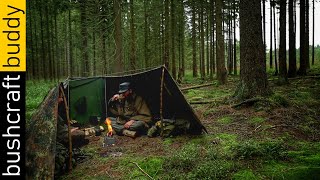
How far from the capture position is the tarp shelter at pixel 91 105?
507 cm

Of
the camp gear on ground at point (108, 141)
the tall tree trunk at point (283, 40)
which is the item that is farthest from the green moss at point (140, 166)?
the tall tree trunk at point (283, 40)

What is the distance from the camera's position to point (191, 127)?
25.9 ft

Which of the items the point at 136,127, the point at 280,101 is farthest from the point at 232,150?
the point at 280,101

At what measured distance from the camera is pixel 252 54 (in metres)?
9.15

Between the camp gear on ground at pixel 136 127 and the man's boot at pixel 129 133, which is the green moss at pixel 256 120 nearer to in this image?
the camp gear on ground at pixel 136 127

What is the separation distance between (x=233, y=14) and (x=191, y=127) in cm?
2170

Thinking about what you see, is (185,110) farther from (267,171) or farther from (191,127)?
(267,171)

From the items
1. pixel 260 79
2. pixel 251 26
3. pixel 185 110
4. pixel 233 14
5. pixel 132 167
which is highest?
pixel 233 14

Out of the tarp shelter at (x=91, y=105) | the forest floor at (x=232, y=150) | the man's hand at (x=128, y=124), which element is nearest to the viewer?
the forest floor at (x=232, y=150)

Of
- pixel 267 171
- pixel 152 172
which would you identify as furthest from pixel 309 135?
pixel 152 172

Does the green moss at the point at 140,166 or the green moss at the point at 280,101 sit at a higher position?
the green moss at the point at 280,101

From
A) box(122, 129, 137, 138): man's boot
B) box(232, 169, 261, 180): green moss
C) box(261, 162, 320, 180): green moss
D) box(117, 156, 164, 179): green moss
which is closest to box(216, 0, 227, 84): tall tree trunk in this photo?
box(122, 129, 137, 138): man's boot

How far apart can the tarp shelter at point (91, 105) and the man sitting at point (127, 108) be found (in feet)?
0.69

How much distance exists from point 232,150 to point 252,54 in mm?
4295
